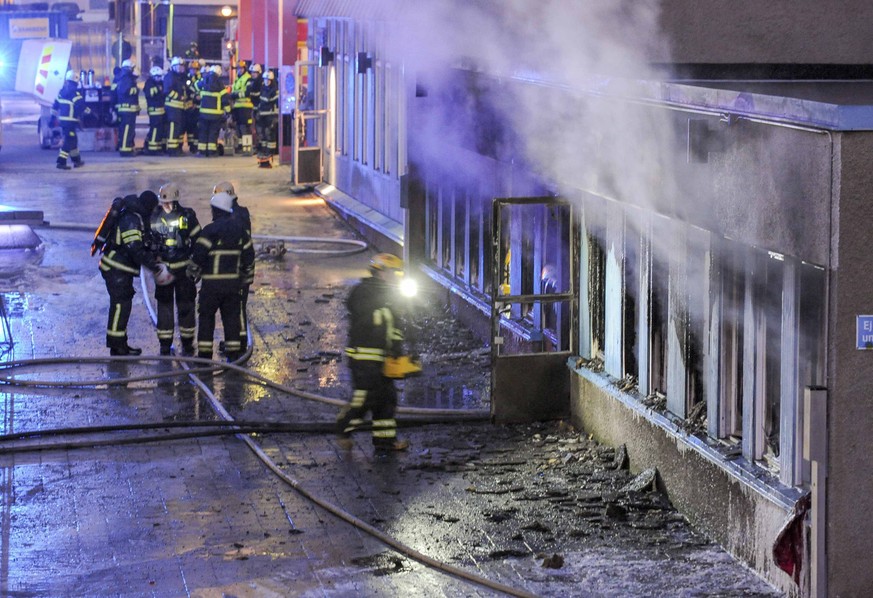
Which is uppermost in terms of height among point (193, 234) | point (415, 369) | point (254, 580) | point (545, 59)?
point (545, 59)

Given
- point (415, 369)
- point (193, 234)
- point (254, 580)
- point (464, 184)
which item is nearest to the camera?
point (254, 580)

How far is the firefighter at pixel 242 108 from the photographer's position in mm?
29234

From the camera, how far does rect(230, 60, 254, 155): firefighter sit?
95.9ft

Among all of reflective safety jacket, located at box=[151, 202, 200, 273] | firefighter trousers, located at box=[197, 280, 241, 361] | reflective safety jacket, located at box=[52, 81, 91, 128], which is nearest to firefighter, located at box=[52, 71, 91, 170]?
reflective safety jacket, located at box=[52, 81, 91, 128]

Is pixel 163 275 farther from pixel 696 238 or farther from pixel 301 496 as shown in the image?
pixel 696 238

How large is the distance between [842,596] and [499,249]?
408 centimetres

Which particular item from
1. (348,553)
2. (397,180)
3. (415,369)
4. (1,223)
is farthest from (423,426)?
(1,223)

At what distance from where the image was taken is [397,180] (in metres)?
18.2

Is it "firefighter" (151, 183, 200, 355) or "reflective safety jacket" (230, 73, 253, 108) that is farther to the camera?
"reflective safety jacket" (230, 73, 253, 108)

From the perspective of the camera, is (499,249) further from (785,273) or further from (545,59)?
(785,273)

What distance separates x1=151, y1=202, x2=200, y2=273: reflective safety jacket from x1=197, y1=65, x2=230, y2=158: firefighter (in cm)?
1579

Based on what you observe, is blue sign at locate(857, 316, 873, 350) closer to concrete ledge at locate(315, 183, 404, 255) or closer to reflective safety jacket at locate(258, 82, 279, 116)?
concrete ledge at locate(315, 183, 404, 255)

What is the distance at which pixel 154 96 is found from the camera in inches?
1112

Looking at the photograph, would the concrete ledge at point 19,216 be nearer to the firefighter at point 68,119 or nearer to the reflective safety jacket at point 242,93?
the firefighter at point 68,119
